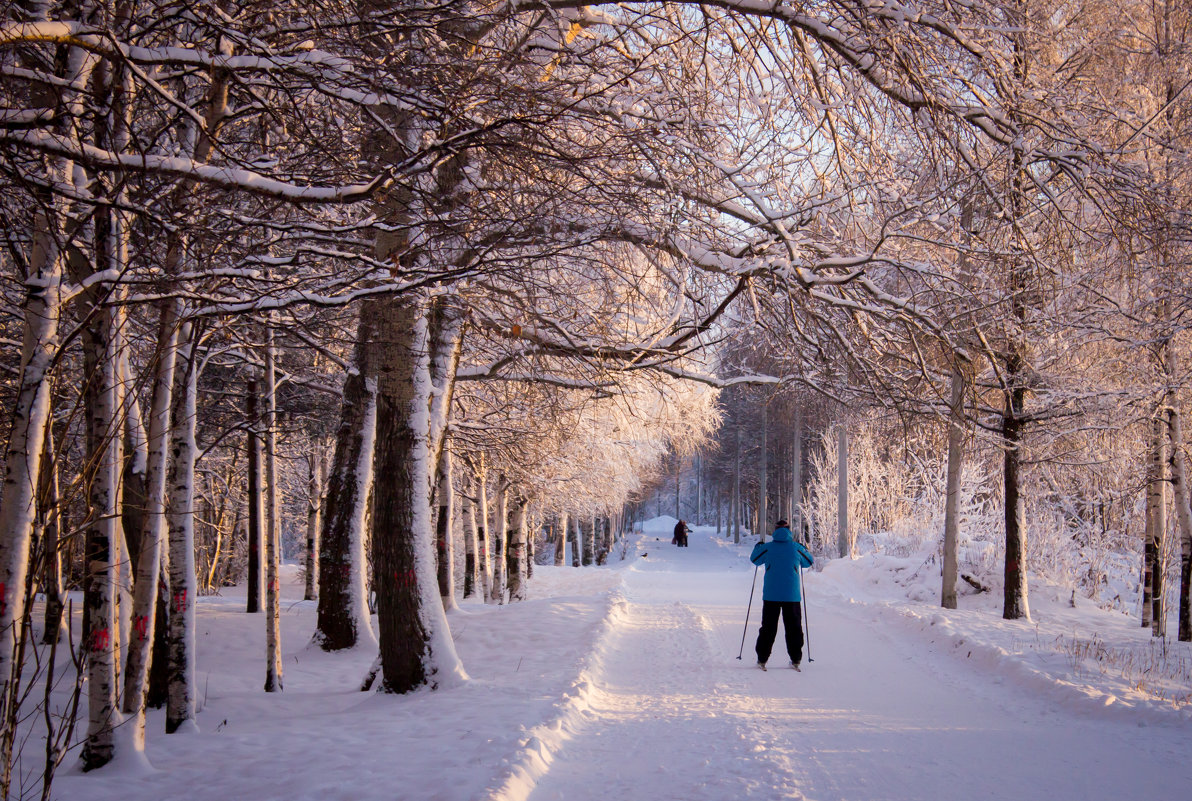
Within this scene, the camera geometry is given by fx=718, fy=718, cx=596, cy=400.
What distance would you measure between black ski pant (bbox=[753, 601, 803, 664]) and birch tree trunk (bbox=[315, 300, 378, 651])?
5412mm

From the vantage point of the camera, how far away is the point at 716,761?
516 centimetres

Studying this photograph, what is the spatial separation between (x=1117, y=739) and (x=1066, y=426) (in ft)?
27.7

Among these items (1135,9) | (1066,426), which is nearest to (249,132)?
(1135,9)

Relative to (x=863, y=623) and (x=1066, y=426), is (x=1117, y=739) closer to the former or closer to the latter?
(x=863, y=623)

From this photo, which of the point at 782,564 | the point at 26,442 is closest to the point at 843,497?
the point at 782,564

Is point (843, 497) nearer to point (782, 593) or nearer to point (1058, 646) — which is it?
point (1058, 646)

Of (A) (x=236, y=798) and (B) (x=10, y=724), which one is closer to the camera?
(B) (x=10, y=724)

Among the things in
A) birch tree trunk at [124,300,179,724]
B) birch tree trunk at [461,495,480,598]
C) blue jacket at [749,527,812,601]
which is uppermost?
birch tree trunk at [124,300,179,724]

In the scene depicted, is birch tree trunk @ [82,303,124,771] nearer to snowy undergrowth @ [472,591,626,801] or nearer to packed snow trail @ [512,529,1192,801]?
snowy undergrowth @ [472,591,626,801]

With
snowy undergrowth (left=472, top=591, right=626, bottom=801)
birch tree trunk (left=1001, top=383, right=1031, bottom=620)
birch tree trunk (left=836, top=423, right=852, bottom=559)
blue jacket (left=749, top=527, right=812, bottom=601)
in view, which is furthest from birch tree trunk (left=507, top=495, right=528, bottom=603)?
birch tree trunk (left=836, top=423, right=852, bottom=559)

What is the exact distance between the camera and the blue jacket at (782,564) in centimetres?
926

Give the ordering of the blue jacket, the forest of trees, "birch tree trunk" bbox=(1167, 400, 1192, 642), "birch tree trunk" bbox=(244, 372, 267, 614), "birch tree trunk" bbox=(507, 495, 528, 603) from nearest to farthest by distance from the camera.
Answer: the forest of trees, the blue jacket, "birch tree trunk" bbox=(244, 372, 267, 614), "birch tree trunk" bbox=(1167, 400, 1192, 642), "birch tree trunk" bbox=(507, 495, 528, 603)

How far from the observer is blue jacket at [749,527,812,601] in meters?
9.26

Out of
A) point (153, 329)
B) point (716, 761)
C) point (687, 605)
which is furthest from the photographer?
point (687, 605)
